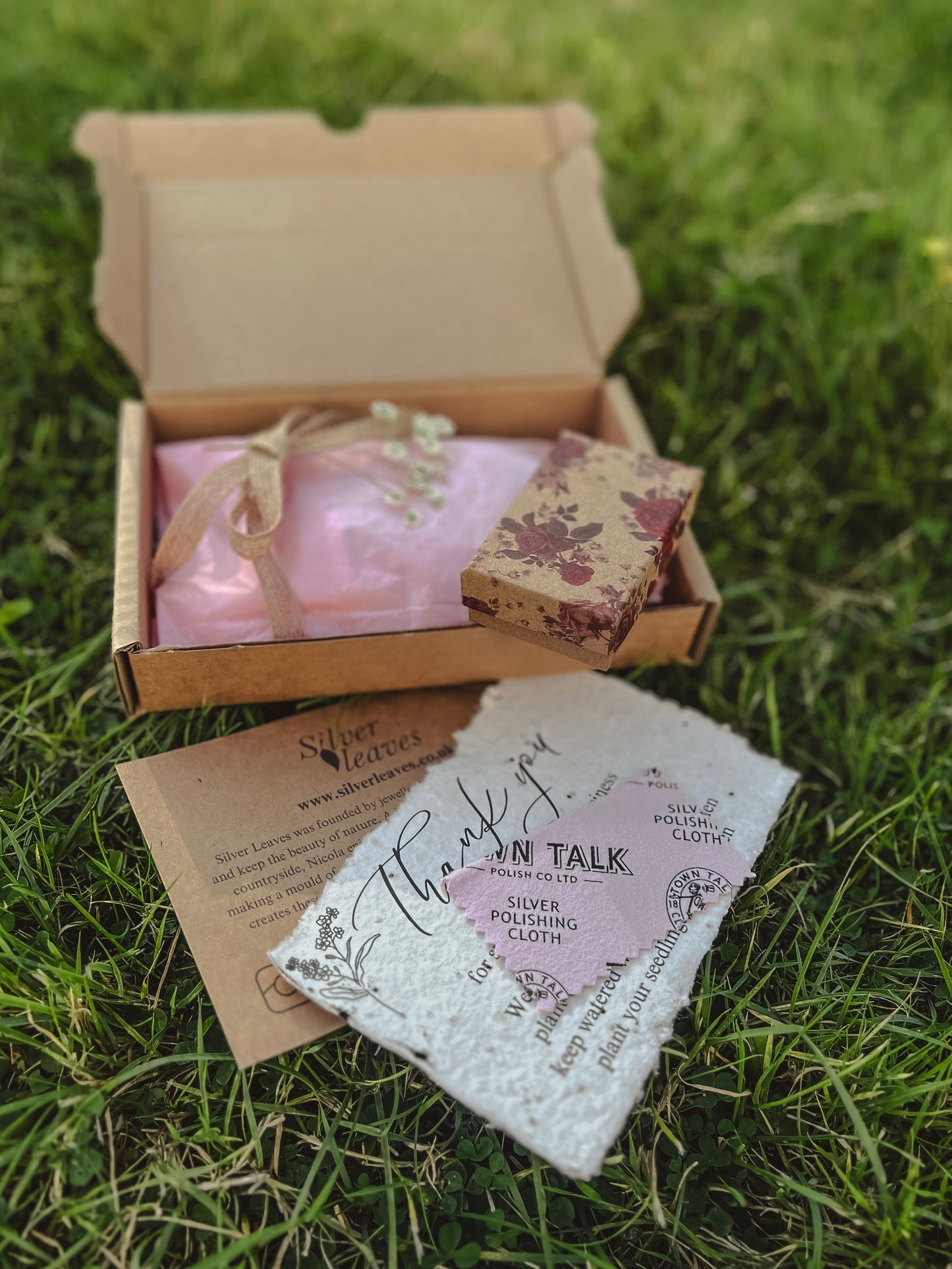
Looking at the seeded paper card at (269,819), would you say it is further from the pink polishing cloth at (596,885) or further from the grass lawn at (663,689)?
the pink polishing cloth at (596,885)

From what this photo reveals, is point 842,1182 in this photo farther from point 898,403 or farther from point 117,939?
point 898,403

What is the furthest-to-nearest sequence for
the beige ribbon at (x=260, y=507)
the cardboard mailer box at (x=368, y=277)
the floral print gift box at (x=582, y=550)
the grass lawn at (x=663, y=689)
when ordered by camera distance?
the cardboard mailer box at (x=368, y=277) → the beige ribbon at (x=260, y=507) → the floral print gift box at (x=582, y=550) → the grass lawn at (x=663, y=689)

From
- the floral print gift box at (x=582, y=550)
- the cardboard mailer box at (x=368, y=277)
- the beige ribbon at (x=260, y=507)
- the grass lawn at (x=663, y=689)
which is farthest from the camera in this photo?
the cardboard mailer box at (x=368, y=277)

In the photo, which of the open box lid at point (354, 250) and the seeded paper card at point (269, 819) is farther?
the open box lid at point (354, 250)

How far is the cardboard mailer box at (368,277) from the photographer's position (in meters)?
1.39

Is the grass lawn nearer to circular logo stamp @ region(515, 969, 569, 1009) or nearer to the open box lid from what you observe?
circular logo stamp @ region(515, 969, 569, 1009)

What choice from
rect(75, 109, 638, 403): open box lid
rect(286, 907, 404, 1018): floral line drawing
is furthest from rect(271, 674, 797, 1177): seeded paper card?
rect(75, 109, 638, 403): open box lid

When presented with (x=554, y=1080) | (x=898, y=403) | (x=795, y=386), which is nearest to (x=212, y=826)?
(x=554, y=1080)

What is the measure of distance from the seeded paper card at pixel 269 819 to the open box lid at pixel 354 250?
1.73ft

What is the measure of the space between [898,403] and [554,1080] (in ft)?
4.43

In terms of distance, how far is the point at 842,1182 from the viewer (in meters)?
0.96

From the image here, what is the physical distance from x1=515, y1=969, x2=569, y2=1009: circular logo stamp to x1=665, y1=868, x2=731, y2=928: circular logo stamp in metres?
0.16

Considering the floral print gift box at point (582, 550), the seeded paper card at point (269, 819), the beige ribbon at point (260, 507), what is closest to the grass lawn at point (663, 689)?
the seeded paper card at point (269, 819)

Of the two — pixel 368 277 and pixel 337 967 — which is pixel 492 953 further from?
pixel 368 277
